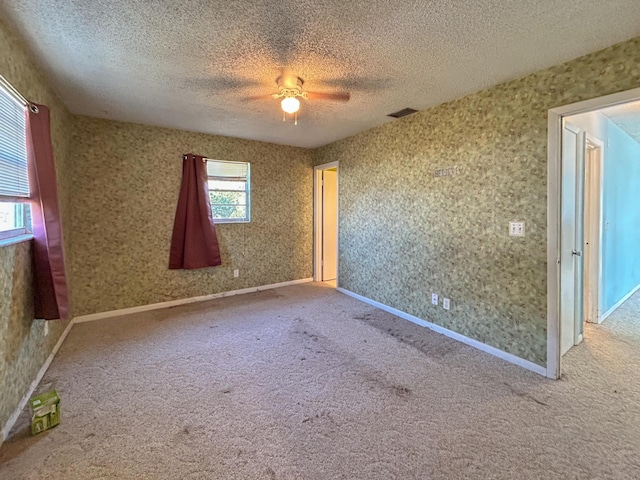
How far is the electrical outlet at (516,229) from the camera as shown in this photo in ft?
8.18

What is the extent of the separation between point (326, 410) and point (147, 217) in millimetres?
3359

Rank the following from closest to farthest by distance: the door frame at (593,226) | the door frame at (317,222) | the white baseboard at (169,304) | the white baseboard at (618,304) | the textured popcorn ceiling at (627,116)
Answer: the textured popcorn ceiling at (627,116), the door frame at (593,226), the white baseboard at (618,304), the white baseboard at (169,304), the door frame at (317,222)

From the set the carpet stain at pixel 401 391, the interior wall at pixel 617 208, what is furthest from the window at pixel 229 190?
the interior wall at pixel 617 208

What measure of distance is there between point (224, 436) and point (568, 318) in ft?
9.80

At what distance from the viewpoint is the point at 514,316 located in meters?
2.57

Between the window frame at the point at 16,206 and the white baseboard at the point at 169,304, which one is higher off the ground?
the window frame at the point at 16,206

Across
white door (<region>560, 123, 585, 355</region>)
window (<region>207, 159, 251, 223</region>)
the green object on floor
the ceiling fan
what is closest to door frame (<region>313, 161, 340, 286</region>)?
window (<region>207, 159, 251, 223</region>)

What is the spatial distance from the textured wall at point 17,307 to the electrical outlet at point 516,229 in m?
3.56

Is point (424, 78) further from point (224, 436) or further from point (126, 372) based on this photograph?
point (126, 372)

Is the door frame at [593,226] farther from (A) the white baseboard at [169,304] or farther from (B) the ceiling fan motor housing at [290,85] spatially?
(A) the white baseboard at [169,304]

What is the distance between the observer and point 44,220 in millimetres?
2121

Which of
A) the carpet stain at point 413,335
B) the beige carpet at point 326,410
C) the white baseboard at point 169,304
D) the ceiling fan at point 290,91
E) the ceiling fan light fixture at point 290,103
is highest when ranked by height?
the ceiling fan at point 290,91

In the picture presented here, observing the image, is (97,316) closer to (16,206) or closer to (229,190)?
(16,206)

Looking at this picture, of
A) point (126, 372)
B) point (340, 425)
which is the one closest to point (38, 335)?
point (126, 372)
